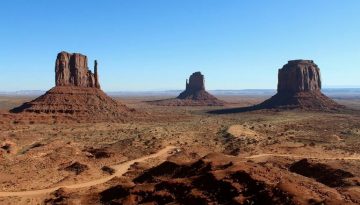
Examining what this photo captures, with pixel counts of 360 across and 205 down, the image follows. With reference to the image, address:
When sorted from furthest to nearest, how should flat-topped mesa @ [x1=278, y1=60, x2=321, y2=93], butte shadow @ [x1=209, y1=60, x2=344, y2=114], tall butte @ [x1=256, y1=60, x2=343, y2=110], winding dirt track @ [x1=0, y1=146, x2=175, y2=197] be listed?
flat-topped mesa @ [x1=278, y1=60, x2=321, y2=93], tall butte @ [x1=256, y1=60, x2=343, y2=110], butte shadow @ [x1=209, y1=60, x2=344, y2=114], winding dirt track @ [x1=0, y1=146, x2=175, y2=197]

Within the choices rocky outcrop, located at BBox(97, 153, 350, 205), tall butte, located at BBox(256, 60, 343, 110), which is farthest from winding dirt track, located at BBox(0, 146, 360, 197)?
tall butte, located at BBox(256, 60, 343, 110)

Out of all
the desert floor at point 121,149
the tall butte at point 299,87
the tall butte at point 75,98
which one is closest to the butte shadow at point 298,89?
the tall butte at point 299,87

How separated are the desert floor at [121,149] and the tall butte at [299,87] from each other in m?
46.3

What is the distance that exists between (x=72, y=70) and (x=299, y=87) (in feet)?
251

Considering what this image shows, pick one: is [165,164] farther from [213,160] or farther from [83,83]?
[83,83]

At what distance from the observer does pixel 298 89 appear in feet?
472

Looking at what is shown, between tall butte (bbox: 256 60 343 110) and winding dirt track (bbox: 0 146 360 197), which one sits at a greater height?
tall butte (bbox: 256 60 343 110)

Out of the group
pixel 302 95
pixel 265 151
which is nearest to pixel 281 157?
pixel 265 151

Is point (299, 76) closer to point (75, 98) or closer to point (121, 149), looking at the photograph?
point (75, 98)

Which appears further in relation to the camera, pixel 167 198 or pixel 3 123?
pixel 3 123

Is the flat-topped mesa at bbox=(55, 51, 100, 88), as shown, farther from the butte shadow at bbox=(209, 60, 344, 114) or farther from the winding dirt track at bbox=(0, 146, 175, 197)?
the winding dirt track at bbox=(0, 146, 175, 197)

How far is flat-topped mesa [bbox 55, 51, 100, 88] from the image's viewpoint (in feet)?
367

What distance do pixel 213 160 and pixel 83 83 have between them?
84.4 m

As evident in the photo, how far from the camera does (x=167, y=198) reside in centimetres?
2986
